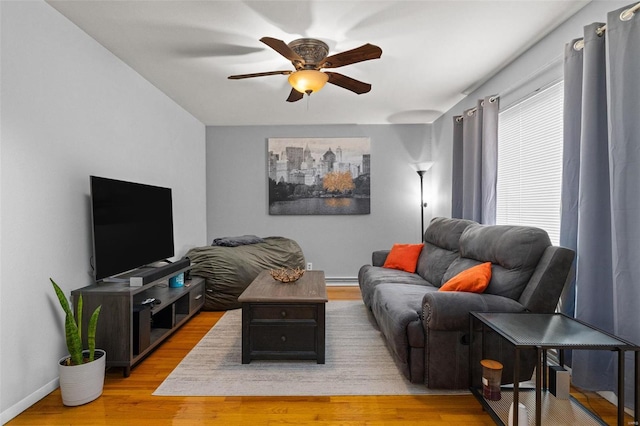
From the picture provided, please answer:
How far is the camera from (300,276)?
317 cm

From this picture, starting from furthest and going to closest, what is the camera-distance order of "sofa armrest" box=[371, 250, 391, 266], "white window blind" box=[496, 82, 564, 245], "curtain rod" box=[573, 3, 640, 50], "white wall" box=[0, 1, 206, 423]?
"sofa armrest" box=[371, 250, 391, 266] → "white window blind" box=[496, 82, 564, 245] → "white wall" box=[0, 1, 206, 423] → "curtain rod" box=[573, 3, 640, 50]

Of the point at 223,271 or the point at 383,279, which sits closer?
the point at 383,279

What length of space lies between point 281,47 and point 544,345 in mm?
2210

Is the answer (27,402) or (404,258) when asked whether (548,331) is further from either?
(27,402)

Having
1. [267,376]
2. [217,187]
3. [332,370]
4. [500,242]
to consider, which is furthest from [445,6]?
[217,187]

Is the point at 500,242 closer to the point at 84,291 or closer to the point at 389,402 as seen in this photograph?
the point at 389,402

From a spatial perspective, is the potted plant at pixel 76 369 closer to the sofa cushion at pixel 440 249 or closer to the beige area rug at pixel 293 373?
the beige area rug at pixel 293 373

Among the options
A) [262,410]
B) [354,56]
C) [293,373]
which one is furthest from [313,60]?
[262,410]

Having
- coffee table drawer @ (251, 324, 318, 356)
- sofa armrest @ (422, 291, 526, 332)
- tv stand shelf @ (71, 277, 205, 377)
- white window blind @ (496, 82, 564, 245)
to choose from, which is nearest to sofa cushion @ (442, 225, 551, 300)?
sofa armrest @ (422, 291, 526, 332)

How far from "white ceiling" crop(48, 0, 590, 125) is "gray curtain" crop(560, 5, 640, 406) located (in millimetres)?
560

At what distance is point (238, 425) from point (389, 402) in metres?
0.89

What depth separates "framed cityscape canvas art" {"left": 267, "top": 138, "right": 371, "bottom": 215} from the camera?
16.9ft

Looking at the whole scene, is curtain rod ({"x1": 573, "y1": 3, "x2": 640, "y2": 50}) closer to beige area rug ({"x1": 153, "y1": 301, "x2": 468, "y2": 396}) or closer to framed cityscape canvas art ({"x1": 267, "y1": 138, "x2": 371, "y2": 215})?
beige area rug ({"x1": 153, "y1": 301, "x2": 468, "y2": 396})

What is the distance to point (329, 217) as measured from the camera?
17.1 feet
